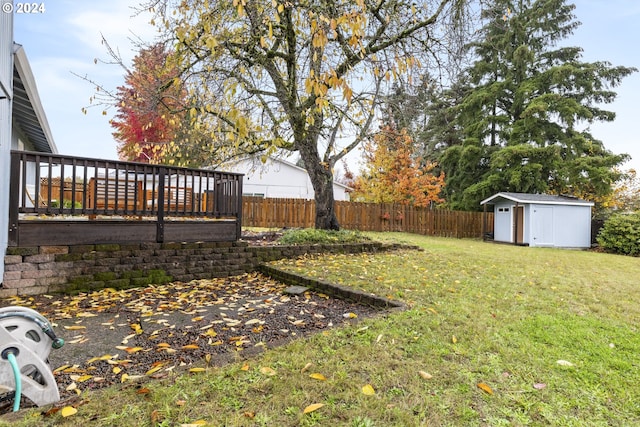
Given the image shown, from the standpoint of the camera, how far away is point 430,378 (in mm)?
2283

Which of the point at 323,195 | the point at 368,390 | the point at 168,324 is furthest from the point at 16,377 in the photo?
the point at 323,195

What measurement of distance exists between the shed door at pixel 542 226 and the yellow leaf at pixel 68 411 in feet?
53.9

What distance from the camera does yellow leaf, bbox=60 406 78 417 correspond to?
1820mm

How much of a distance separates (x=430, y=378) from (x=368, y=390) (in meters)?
0.46

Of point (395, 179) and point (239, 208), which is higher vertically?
point (395, 179)

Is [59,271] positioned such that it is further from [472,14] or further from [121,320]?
[472,14]

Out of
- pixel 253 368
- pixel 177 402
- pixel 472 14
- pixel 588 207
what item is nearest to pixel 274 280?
pixel 253 368

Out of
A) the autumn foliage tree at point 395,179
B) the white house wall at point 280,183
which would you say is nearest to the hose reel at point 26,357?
the autumn foliage tree at point 395,179

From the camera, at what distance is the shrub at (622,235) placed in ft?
40.8

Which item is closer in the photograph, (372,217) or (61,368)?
(61,368)

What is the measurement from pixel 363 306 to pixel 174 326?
2018 mm

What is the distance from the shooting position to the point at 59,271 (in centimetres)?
455

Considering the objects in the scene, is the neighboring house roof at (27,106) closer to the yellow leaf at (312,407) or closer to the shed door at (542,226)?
the yellow leaf at (312,407)

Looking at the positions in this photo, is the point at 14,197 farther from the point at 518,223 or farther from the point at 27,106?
the point at 518,223
